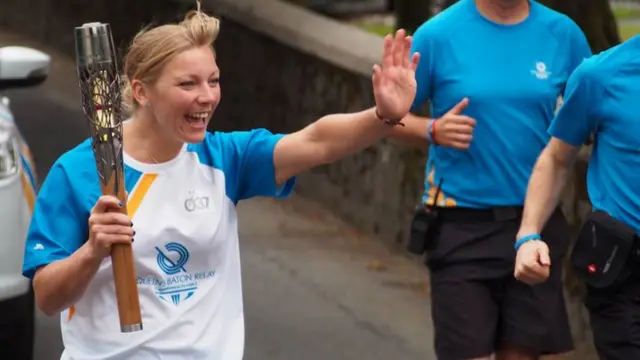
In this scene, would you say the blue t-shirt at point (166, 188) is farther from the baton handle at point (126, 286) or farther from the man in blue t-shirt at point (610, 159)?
the man in blue t-shirt at point (610, 159)

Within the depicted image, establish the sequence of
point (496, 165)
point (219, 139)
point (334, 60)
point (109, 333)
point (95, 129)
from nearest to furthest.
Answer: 1. point (95, 129)
2. point (109, 333)
3. point (219, 139)
4. point (496, 165)
5. point (334, 60)

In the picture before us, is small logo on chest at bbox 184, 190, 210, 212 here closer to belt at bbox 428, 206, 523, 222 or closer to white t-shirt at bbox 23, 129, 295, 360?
white t-shirt at bbox 23, 129, 295, 360

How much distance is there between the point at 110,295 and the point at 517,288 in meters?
2.01

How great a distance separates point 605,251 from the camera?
14.1 ft

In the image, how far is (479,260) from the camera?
16.8 ft

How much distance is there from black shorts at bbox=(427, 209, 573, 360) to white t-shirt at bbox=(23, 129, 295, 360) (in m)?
1.52

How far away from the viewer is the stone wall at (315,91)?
921cm

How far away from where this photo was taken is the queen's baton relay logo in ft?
11.7

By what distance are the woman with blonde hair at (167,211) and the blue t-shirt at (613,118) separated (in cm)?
92

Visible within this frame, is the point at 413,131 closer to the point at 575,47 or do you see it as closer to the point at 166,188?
the point at 575,47

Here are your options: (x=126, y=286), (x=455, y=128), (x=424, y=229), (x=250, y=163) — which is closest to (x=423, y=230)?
(x=424, y=229)

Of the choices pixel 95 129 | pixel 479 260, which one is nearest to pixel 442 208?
pixel 479 260

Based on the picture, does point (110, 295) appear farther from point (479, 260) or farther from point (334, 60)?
point (334, 60)

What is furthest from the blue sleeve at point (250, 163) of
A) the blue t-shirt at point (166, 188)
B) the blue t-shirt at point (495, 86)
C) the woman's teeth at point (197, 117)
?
the blue t-shirt at point (495, 86)
